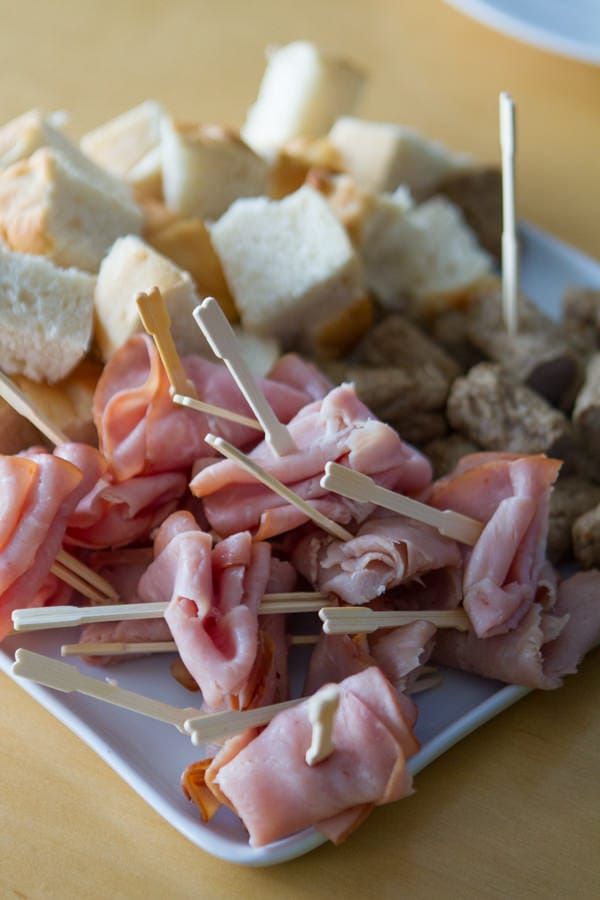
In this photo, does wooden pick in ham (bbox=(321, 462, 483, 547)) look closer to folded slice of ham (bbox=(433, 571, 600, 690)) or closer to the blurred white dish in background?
folded slice of ham (bbox=(433, 571, 600, 690))

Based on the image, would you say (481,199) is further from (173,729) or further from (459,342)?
(173,729)

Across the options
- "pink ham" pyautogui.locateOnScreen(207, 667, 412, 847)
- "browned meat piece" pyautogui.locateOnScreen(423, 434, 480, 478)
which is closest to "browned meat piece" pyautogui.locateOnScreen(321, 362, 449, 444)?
"browned meat piece" pyautogui.locateOnScreen(423, 434, 480, 478)

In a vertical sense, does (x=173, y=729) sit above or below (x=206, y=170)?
below

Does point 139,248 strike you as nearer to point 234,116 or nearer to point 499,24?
point 234,116

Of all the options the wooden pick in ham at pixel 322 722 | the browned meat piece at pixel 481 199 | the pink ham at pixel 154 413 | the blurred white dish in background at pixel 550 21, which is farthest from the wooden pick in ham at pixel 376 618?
the blurred white dish in background at pixel 550 21

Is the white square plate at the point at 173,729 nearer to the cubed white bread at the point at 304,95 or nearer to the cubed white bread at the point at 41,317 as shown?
the cubed white bread at the point at 41,317

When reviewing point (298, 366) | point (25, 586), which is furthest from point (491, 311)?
point (25, 586)

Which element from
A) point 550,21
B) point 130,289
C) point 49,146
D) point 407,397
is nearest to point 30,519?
point 130,289
